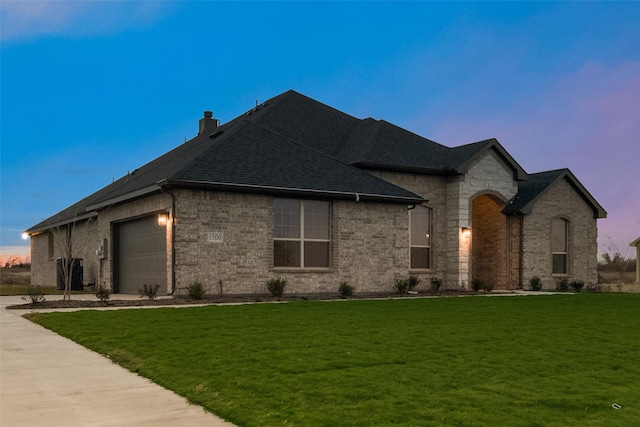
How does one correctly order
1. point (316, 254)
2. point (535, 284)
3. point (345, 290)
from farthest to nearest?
1. point (535, 284)
2. point (316, 254)
3. point (345, 290)

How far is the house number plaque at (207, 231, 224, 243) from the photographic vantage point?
19.8m

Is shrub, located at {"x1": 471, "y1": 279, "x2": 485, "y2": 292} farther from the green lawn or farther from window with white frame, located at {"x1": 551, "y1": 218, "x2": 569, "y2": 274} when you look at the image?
the green lawn

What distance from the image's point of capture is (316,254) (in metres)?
22.0

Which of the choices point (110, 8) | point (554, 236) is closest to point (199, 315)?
point (110, 8)

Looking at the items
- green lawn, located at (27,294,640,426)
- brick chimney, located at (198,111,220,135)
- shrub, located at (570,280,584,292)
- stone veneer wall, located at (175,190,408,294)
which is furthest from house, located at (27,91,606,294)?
brick chimney, located at (198,111,220,135)

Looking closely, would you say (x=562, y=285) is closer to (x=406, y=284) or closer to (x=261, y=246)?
(x=406, y=284)

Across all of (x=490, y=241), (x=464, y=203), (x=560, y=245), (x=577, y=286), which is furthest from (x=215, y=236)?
(x=560, y=245)

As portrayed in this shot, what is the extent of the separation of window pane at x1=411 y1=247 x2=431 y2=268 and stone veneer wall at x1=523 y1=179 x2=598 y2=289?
5.00 meters

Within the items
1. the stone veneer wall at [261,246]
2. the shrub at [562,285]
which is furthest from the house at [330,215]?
the shrub at [562,285]

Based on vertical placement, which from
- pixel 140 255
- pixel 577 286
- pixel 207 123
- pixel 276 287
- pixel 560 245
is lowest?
pixel 577 286

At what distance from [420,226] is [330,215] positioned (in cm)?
529

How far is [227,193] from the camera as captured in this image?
65.9ft

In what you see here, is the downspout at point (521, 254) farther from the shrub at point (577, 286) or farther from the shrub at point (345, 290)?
the shrub at point (345, 290)

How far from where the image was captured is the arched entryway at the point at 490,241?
27953 mm
